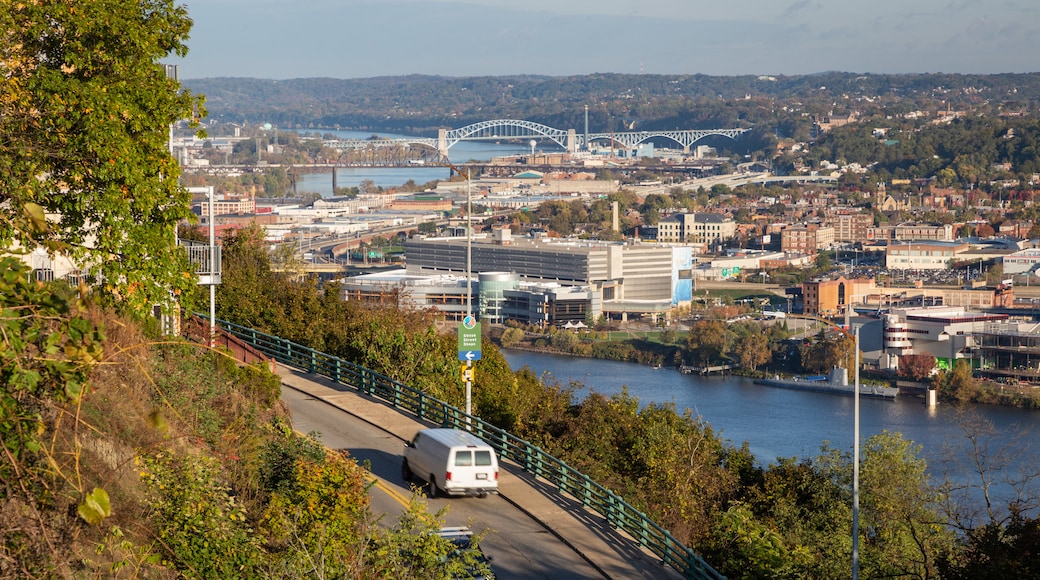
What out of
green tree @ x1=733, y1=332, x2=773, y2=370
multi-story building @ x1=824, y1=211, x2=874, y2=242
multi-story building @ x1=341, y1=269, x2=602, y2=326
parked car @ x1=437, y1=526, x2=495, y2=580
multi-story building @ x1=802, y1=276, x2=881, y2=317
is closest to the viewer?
parked car @ x1=437, y1=526, x2=495, y2=580

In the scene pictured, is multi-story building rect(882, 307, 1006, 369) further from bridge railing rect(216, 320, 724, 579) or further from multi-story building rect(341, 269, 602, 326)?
bridge railing rect(216, 320, 724, 579)

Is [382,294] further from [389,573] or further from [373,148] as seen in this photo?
[373,148]

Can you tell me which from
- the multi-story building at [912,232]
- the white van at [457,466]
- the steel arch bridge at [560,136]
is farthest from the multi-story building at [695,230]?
the white van at [457,466]

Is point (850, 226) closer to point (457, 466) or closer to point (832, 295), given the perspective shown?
point (832, 295)

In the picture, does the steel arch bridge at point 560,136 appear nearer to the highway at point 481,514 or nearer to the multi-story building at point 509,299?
the multi-story building at point 509,299

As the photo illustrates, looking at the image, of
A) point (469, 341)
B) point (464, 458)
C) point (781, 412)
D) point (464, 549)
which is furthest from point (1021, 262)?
point (464, 549)

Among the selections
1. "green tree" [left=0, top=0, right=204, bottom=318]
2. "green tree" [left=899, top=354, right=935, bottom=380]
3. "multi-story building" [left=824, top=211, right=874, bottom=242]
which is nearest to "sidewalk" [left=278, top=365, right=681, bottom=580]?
"green tree" [left=0, top=0, right=204, bottom=318]
